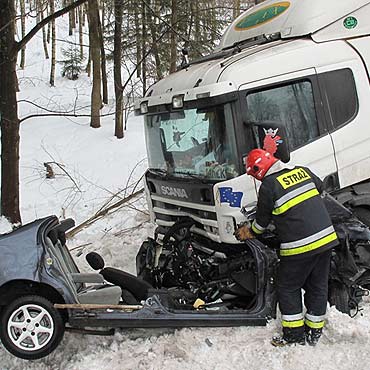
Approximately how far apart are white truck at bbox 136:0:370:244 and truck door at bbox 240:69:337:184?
0.03 ft

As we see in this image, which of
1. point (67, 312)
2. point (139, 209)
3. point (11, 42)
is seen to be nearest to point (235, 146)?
point (67, 312)

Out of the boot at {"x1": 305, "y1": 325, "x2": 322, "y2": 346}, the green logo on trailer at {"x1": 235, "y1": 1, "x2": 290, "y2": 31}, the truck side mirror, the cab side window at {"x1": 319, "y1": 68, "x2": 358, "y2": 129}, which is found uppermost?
the green logo on trailer at {"x1": 235, "y1": 1, "x2": 290, "y2": 31}

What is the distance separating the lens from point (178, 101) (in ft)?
17.3

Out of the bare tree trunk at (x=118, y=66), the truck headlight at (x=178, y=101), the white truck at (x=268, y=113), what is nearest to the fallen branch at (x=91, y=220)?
the white truck at (x=268, y=113)

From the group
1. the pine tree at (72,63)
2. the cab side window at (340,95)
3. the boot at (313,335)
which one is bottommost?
the boot at (313,335)

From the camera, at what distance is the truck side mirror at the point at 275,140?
4.56 meters

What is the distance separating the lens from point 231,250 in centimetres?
529

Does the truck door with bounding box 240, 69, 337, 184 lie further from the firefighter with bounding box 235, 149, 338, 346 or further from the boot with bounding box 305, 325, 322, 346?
the boot with bounding box 305, 325, 322, 346

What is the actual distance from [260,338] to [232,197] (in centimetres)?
134

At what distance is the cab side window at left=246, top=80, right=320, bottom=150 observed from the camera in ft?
16.8

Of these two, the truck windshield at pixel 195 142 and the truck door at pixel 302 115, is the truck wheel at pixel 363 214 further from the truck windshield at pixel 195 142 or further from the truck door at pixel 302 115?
the truck windshield at pixel 195 142

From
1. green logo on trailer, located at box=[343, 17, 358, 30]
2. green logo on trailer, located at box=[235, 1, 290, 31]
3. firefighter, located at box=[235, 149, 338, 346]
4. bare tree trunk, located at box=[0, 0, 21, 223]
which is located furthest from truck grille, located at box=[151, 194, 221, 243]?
bare tree trunk, located at box=[0, 0, 21, 223]

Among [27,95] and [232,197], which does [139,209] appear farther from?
[27,95]

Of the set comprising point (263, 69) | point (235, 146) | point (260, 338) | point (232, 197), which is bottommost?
point (260, 338)
